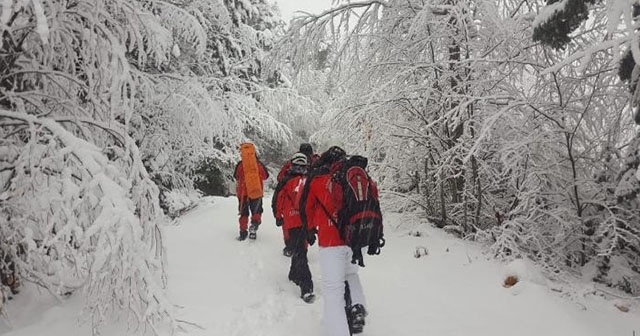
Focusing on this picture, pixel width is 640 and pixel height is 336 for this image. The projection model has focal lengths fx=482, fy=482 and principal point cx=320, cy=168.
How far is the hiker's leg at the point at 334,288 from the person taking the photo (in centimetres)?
434

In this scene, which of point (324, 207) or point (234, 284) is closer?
point (324, 207)

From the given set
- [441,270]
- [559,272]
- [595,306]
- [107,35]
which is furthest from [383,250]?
[107,35]

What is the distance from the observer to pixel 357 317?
4.55 meters

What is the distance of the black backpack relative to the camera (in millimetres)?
4340

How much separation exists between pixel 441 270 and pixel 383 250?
133 centimetres

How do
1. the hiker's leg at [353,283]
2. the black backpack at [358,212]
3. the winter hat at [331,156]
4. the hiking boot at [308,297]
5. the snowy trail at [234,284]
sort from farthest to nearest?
the hiking boot at [308,297] < the snowy trail at [234,284] < the winter hat at [331,156] < the hiker's leg at [353,283] < the black backpack at [358,212]

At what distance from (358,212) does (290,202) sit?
7.49 ft

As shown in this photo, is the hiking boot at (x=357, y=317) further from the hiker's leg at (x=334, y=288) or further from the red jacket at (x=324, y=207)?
the red jacket at (x=324, y=207)

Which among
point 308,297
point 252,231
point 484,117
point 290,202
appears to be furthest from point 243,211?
point 484,117

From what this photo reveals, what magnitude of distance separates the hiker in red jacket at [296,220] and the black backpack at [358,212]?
161 centimetres

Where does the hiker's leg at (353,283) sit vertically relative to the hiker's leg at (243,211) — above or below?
above

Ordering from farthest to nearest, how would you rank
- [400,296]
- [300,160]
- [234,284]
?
[300,160], [234,284], [400,296]

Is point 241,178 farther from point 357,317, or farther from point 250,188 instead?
point 357,317

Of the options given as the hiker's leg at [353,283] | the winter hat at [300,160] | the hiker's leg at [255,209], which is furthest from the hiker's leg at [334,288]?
the hiker's leg at [255,209]
